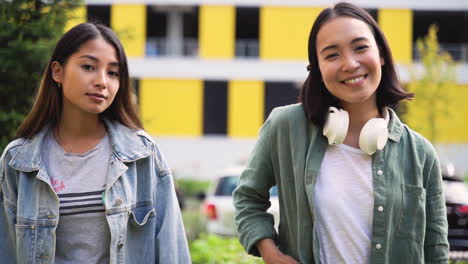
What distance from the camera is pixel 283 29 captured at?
24047 millimetres

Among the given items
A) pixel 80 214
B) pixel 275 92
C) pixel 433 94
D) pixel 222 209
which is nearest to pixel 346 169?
pixel 80 214

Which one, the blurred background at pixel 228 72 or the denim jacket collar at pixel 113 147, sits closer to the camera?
the denim jacket collar at pixel 113 147

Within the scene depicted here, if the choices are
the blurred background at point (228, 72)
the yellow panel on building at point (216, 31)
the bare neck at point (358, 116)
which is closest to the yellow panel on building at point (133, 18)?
the blurred background at point (228, 72)

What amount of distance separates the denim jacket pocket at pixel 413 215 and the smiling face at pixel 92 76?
1.40 metres

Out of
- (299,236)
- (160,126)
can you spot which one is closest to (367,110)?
(299,236)

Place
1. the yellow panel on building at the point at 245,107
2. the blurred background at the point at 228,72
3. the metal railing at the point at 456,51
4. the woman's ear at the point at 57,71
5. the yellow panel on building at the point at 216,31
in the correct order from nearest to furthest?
the woman's ear at the point at 57,71 → the blurred background at the point at 228,72 → the yellow panel on building at the point at 245,107 → the yellow panel on building at the point at 216,31 → the metal railing at the point at 456,51

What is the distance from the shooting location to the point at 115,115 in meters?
2.93

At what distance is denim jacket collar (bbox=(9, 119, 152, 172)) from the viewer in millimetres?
2691

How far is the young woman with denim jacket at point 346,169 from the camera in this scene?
246cm

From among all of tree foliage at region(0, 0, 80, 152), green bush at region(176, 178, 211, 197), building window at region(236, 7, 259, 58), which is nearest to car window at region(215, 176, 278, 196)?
tree foliage at region(0, 0, 80, 152)

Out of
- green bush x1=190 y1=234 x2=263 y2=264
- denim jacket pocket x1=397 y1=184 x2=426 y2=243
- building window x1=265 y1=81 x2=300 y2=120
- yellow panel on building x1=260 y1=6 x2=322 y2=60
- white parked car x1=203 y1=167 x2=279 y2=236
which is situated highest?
yellow panel on building x1=260 y1=6 x2=322 y2=60

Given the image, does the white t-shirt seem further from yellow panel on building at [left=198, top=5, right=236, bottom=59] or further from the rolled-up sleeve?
yellow panel on building at [left=198, top=5, right=236, bottom=59]

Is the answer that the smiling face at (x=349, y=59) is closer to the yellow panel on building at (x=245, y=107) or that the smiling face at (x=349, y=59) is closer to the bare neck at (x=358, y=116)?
the bare neck at (x=358, y=116)

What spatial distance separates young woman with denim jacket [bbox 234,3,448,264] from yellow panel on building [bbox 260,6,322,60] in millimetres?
21340
